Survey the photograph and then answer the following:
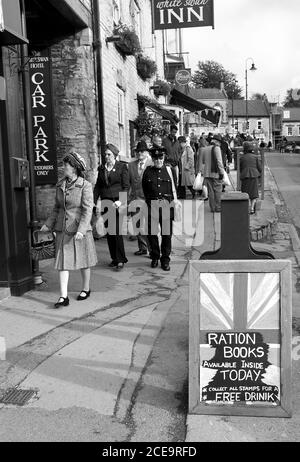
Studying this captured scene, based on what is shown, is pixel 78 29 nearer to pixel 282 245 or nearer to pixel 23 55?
pixel 23 55

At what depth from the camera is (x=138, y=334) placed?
498cm

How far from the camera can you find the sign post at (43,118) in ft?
29.2

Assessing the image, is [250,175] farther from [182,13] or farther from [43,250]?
[43,250]

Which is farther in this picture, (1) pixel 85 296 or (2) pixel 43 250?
(2) pixel 43 250

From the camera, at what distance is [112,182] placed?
293 inches

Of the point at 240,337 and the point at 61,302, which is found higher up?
the point at 240,337

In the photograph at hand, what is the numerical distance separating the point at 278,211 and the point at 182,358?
998cm

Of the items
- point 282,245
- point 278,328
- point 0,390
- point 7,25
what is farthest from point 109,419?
point 282,245

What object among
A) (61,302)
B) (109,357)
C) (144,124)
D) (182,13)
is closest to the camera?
(109,357)

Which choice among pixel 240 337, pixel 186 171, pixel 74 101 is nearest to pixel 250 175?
pixel 186 171

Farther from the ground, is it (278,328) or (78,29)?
(78,29)

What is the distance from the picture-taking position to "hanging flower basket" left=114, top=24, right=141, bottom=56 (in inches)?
447

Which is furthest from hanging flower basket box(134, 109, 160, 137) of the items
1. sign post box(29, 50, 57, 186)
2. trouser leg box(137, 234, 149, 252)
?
trouser leg box(137, 234, 149, 252)

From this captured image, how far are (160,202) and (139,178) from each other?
1.05 metres
